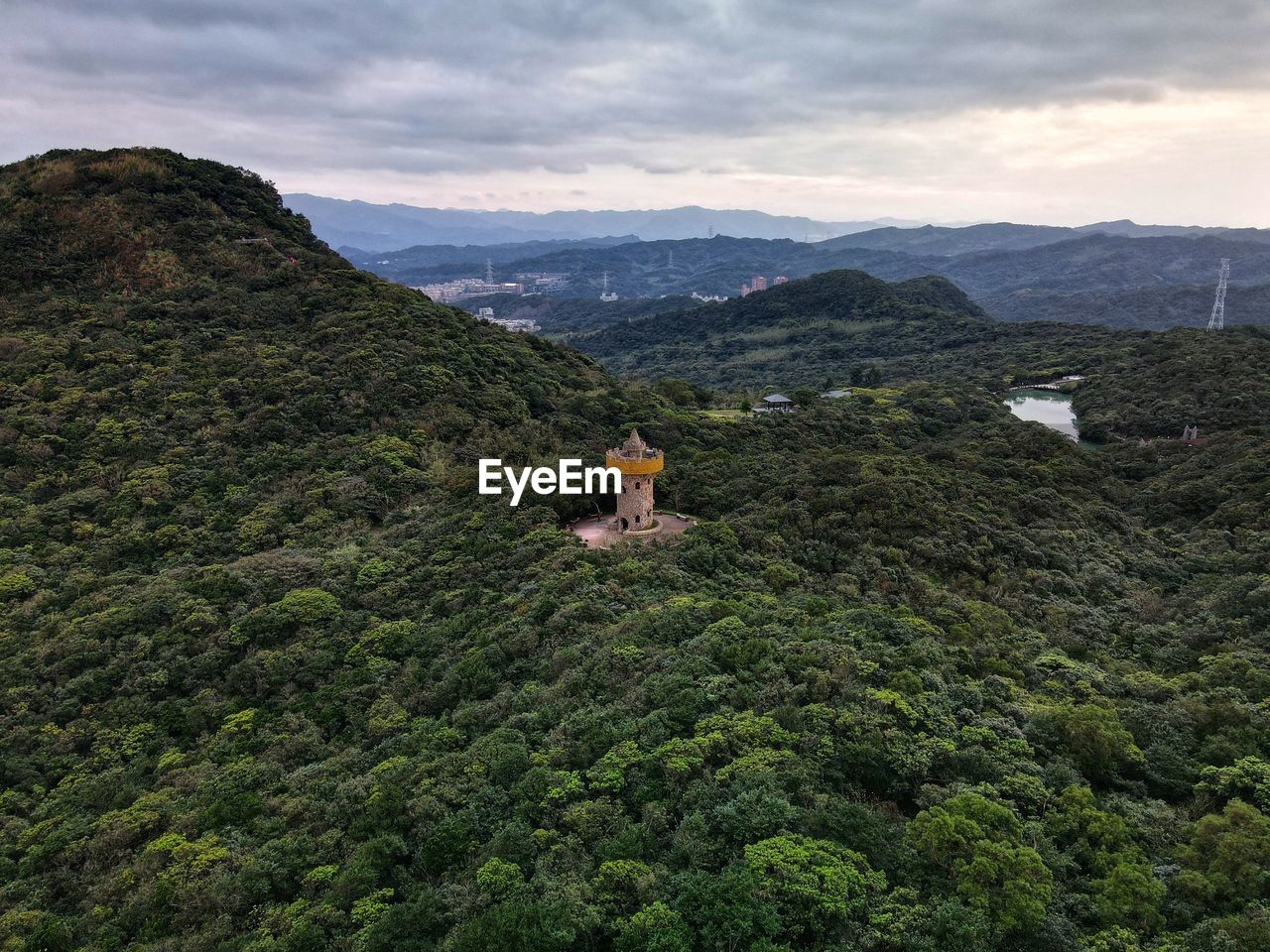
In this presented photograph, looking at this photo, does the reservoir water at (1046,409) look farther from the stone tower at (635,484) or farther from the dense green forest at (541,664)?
the stone tower at (635,484)

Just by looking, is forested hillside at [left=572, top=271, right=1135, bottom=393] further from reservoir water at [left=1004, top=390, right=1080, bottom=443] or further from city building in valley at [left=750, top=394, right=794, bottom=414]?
city building in valley at [left=750, top=394, right=794, bottom=414]

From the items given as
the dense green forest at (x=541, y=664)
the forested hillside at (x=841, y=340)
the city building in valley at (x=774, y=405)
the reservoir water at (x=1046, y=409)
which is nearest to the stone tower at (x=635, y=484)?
the dense green forest at (x=541, y=664)

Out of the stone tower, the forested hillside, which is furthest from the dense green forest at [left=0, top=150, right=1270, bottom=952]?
the forested hillside

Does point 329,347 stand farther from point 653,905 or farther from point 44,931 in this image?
point 653,905

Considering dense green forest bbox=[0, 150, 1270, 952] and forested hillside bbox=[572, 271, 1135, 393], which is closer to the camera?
dense green forest bbox=[0, 150, 1270, 952]

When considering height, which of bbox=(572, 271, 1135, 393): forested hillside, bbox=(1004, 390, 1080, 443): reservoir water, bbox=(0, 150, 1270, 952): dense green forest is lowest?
bbox=(0, 150, 1270, 952): dense green forest

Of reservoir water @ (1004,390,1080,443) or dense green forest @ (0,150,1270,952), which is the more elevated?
reservoir water @ (1004,390,1080,443)
